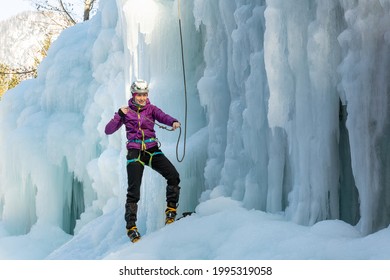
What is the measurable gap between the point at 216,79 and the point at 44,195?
4250 mm

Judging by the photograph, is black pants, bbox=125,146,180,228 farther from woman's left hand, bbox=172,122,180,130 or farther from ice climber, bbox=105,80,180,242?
woman's left hand, bbox=172,122,180,130

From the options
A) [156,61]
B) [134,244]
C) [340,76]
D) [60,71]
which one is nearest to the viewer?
[340,76]

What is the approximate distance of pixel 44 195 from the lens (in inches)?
395

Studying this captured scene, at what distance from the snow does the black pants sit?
11.2 inches

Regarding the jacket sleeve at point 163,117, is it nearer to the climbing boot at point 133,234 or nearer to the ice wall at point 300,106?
the ice wall at point 300,106

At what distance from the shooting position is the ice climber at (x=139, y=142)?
5902 millimetres

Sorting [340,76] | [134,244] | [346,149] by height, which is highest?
[340,76]

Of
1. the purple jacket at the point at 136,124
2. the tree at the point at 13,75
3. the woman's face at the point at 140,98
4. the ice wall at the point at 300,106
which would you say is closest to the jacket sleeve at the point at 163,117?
the purple jacket at the point at 136,124

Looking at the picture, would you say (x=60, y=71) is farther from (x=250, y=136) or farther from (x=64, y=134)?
(x=250, y=136)

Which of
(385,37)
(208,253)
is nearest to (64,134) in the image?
(208,253)

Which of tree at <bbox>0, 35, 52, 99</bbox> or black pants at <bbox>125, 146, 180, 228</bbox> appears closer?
black pants at <bbox>125, 146, 180, 228</bbox>

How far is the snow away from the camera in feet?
15.9

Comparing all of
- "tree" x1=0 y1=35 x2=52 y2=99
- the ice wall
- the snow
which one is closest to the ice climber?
the snow

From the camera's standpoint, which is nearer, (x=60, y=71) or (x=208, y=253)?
(x=208, y=253)
